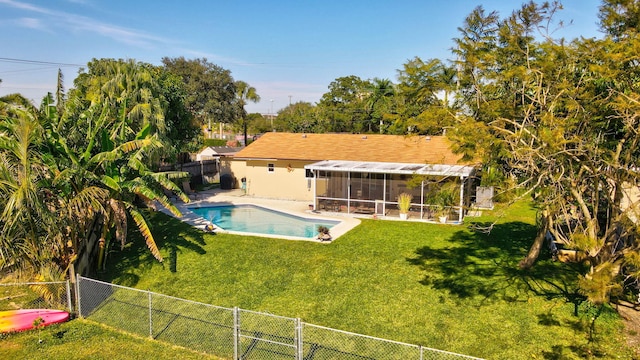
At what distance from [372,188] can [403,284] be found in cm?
940

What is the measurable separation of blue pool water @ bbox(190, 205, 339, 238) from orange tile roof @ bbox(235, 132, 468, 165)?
4.36 metres

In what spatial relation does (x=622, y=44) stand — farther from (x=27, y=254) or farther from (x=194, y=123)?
(x=194, y=123)

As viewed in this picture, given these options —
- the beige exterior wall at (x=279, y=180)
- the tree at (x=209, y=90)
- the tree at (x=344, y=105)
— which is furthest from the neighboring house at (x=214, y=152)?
the tree at (x=344, y=105)

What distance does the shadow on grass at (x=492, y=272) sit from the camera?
12812 millimetres

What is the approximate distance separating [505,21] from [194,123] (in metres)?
22.7

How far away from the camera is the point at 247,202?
26312 millimetres

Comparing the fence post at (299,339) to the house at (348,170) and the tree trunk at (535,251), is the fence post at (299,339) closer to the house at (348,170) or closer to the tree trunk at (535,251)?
the tree trunk at (535,251)

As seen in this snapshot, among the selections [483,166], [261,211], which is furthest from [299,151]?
[483,166]

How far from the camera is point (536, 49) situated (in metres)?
12.3

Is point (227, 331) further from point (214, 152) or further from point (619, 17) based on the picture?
point (214, 152)

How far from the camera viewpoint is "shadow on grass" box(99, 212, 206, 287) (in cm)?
1520

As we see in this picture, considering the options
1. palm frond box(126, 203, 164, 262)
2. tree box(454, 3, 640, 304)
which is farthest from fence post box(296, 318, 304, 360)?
palm frond box(126, 203, 164, 262)

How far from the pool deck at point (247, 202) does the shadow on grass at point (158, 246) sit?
110 centimetres

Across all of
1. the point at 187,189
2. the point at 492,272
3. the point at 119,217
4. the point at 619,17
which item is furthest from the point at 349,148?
the point at 619,17
